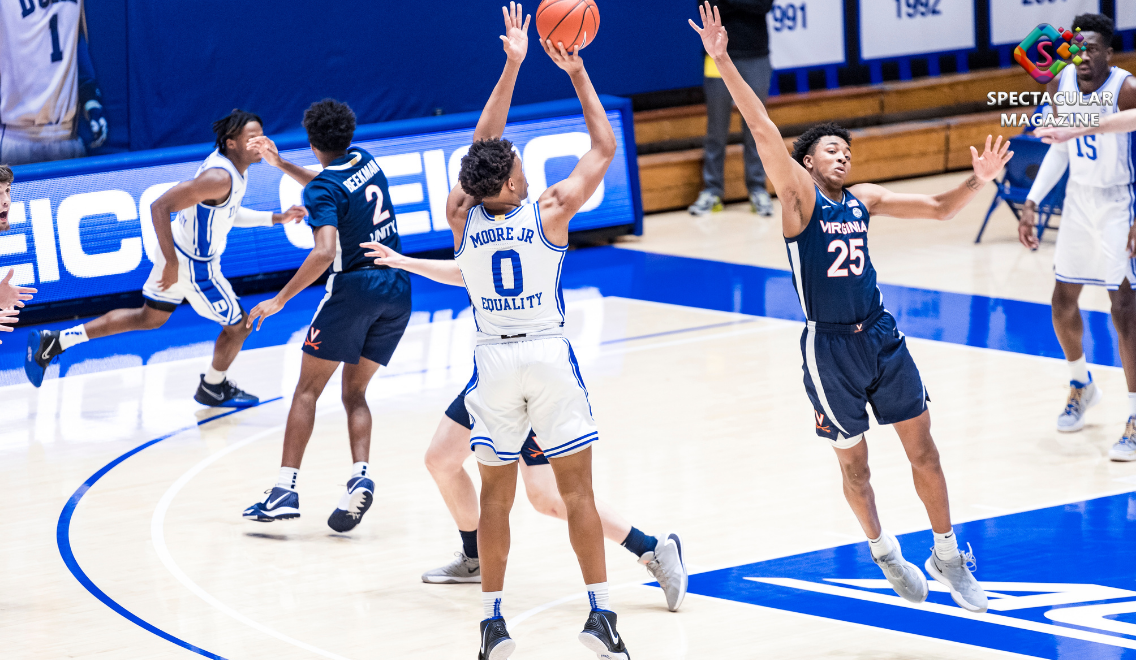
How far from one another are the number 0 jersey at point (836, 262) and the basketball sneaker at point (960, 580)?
3.24 feet

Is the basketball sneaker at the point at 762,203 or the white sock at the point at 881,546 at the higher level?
the basketball sneaker at the point at 762,203

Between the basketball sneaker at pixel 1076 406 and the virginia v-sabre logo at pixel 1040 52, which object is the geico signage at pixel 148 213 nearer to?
the basketball sneaker at pixel 1076 406

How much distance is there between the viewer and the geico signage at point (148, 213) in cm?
1122

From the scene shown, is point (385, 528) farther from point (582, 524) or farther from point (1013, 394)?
point (1013, 394)

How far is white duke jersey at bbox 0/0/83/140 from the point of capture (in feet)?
39.2

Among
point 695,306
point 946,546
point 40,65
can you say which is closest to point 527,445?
point 946,546

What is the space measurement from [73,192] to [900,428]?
26.8 ft

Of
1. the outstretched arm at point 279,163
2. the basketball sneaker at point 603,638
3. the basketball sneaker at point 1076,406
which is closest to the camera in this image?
the basketball sneaker at point 603,638

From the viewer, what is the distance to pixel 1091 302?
34.5 ft

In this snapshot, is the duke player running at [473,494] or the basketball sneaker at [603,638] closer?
the basketball sneaker at [603,638]

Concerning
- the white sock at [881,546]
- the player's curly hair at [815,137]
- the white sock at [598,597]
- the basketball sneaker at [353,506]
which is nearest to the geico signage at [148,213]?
the basketball sneaker at [353,506]

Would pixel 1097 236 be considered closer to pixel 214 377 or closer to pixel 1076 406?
pixel 1076 406

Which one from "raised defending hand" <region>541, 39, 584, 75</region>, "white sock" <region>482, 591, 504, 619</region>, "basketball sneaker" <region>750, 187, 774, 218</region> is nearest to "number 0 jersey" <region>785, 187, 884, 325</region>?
"raised defending hand" <region>541, 39, 584, 75</region>

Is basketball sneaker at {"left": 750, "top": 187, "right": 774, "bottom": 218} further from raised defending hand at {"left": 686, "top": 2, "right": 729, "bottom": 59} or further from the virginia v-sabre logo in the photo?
raised defending hand at {"left": 686, "top": 2, "right": 729, "bottom": 59}
